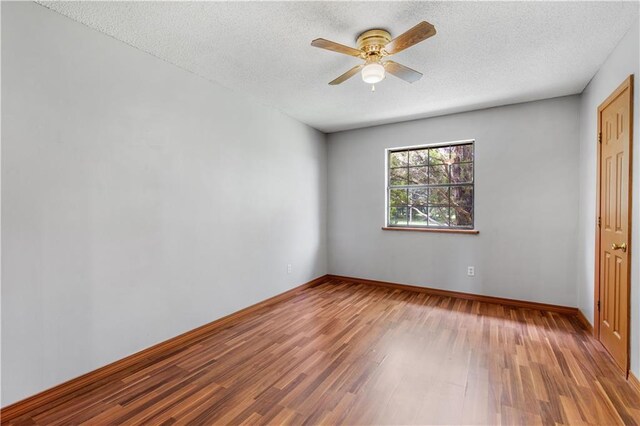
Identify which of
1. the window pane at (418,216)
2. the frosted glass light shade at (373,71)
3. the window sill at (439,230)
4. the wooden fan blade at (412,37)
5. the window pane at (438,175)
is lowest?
the window sill at (439,230)

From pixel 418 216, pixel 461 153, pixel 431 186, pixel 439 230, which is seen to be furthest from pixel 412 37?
pixel 418 216

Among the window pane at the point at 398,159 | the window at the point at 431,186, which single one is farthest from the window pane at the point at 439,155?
the window pane at the point at 398,159

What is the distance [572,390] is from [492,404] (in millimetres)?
619

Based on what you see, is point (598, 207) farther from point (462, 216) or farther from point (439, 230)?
point (439, 230)

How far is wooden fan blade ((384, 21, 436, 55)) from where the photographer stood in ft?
5.68

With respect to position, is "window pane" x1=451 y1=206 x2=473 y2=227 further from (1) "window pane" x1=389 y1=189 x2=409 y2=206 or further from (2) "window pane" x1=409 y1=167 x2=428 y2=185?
(1) "window pane" x1=389 y1=189 x2=409 y2=206

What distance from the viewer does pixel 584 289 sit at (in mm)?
3141

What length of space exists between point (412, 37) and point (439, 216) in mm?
2897

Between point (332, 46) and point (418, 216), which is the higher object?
point (332, 46)

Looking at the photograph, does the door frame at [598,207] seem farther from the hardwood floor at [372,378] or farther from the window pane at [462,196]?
the window pane at [462,196]

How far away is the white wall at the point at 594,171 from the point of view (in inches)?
78.7

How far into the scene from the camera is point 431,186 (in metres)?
4.32

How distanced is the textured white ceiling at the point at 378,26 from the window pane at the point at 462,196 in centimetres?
121

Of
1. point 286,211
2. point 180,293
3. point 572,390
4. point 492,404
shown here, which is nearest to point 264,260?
point 286,211
